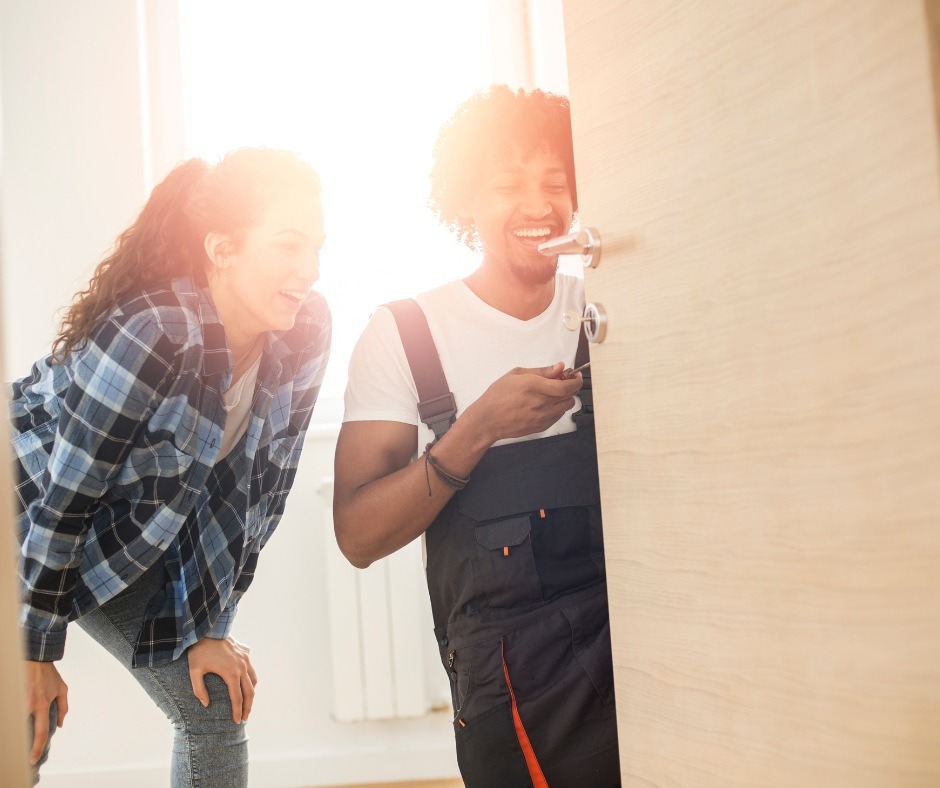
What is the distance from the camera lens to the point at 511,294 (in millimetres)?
1340

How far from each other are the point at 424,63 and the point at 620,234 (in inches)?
62.0

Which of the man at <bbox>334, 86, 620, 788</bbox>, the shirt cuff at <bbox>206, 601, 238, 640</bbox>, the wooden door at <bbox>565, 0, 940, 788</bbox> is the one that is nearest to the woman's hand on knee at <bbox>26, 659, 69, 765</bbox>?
the shirt cuff at <bbox>206, 601, 238, 640</bbox>

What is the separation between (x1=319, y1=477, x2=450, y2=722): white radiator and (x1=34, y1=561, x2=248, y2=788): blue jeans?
75 cm

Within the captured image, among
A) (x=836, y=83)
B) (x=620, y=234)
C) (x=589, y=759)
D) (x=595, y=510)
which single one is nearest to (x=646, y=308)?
(x=620, y=234)

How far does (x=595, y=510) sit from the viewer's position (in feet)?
3.80

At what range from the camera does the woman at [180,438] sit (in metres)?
1.15

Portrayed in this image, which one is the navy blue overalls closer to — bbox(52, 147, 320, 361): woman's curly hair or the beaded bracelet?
the beaded bracelet

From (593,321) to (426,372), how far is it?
0.36 m

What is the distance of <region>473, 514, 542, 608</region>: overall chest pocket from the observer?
1.11 meters

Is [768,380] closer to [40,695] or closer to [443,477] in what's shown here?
[443,477]

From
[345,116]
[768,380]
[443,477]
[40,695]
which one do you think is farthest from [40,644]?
[345,116]

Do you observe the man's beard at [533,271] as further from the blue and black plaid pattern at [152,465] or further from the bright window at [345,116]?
the bright window at [345,116]

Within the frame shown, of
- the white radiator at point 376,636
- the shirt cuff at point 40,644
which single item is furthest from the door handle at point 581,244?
the white radiator at point 376,636

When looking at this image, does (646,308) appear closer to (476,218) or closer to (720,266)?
(720,266)
